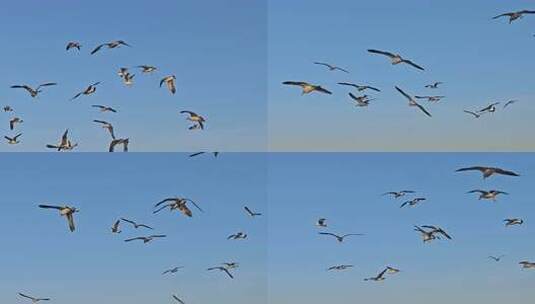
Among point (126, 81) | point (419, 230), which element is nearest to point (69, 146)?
point (126, 81)

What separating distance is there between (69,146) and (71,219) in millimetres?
1857

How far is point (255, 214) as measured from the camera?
417 inches

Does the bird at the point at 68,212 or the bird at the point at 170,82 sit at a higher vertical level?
the bird at the point at 170,82

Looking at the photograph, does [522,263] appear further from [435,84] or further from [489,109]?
[435,84]

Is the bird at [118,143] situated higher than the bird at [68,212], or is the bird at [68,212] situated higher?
the bird at [118,143]

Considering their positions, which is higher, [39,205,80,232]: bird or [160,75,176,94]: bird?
[160,75,176,94]: bird

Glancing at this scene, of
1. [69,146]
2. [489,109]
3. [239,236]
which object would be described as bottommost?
[239,236]

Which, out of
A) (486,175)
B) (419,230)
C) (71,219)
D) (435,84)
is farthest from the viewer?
(435,84)

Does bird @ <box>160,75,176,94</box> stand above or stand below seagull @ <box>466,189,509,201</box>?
above

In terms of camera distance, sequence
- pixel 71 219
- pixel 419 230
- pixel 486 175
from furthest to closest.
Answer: pixel 419 230 → pixel 71 219 → pixel 486 175

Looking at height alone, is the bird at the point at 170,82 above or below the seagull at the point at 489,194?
above

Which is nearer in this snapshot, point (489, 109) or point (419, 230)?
point (419, 230)

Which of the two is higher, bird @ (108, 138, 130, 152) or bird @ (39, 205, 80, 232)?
bird @ (108, 138, 130, 152)

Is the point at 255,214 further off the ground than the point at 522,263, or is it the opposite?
the point at 255,214
